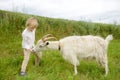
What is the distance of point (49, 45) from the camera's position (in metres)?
9.70

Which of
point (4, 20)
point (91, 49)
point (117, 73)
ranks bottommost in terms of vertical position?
point (117, 73)

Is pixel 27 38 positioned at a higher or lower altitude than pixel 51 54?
higher

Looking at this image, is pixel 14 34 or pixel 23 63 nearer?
pixel 23 63

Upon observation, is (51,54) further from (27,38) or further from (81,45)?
(27,38)

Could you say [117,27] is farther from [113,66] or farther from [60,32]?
[113,66]

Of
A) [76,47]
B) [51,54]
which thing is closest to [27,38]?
[76,47]

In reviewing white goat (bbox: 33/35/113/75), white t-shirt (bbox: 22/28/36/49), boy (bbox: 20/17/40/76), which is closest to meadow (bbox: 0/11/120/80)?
boy (bbox: 20/17/40/76)

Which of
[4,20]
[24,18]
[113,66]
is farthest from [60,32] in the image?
[113,66]

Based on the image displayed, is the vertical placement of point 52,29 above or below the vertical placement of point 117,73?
above

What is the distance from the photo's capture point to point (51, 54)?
11.5 meters

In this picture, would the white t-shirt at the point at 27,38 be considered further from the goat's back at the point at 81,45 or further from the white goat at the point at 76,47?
the goat's back at the point at 81,45

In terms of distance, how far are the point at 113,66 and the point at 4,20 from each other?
5.68 meters

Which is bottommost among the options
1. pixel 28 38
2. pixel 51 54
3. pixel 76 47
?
pixel 51 54

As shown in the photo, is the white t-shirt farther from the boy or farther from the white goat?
the white goat
